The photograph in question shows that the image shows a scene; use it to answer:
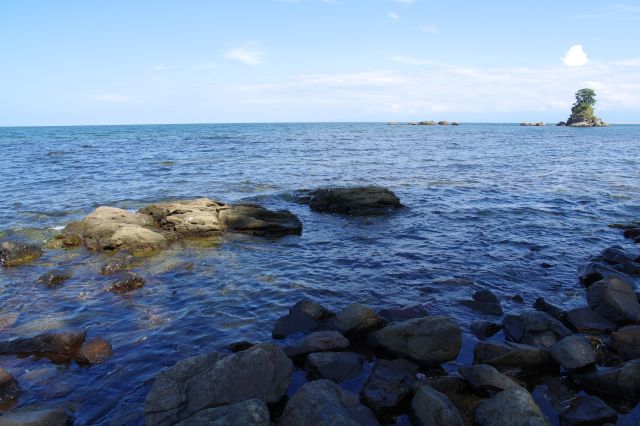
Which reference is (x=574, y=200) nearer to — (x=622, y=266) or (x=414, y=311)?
(x=622, y=266)

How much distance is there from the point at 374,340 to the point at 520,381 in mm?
2850

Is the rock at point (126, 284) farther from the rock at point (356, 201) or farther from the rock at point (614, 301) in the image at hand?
the rock at point (614, 301)

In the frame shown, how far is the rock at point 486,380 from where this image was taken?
743cm

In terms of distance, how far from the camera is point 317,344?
889 cm

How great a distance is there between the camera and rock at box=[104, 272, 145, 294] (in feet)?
41.1

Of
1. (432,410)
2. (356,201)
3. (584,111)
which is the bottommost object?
(432,410)

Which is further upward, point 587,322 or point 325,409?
point 325,409

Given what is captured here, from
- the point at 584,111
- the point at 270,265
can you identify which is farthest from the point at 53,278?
the point at 584,111

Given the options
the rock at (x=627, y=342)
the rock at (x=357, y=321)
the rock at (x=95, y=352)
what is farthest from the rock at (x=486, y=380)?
the rock at (x=95, y=352)

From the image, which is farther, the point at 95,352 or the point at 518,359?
the point at 95,352

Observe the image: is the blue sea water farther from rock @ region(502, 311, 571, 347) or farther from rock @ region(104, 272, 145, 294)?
rock @ region(502, 311, 571, 347)

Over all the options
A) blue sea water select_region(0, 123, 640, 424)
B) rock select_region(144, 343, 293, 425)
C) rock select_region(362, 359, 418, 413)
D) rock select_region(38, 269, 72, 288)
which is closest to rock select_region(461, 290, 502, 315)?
blue sea water select_region(0, 123, 640, 424)

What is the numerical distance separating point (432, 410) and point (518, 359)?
2717 mm

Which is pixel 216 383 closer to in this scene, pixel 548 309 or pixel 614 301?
pixel 548 309
